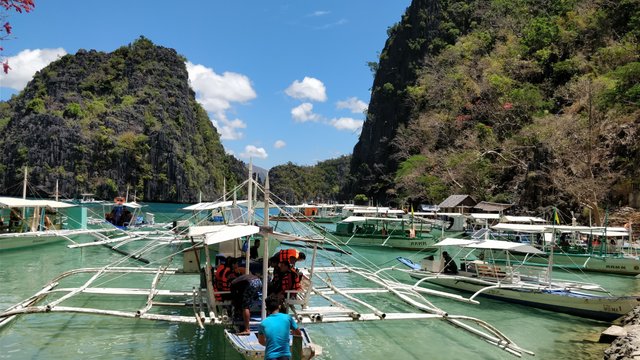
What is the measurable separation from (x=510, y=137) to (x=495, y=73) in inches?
481

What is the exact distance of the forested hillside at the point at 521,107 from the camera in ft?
120

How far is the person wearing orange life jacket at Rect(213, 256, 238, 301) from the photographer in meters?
11.4

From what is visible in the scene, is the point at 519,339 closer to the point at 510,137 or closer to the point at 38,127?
the point at 510,137

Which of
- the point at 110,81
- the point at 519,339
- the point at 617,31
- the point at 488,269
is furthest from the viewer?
the point at 110,81

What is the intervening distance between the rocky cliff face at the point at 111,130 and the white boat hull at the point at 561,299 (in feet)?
373

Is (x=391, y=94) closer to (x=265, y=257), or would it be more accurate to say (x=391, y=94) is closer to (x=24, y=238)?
(x=24, y=238)

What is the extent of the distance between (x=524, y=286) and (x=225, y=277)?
11214mm

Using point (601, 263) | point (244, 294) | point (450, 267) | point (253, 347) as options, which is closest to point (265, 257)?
point (244, 294)

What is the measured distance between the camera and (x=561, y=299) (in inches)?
639

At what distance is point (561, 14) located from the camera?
58406 mm

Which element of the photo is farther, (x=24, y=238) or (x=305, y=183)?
(x=305, y=183)

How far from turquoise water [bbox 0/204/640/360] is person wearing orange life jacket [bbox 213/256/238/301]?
1.24 m

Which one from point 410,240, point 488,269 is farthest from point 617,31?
point 488,269

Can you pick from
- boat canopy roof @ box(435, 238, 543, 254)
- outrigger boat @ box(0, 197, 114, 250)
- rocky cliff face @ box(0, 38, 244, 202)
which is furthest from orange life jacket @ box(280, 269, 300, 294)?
rocky cliff face @ box(0, 38, 244, 202)
